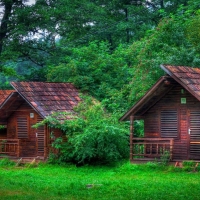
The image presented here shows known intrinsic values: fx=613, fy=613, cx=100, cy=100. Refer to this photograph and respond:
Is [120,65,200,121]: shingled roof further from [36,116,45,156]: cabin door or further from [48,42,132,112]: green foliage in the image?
[36,116,45,156]: cabin door

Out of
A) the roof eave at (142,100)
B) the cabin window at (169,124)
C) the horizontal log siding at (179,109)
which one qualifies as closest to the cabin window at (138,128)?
the roof eave at (142,100)

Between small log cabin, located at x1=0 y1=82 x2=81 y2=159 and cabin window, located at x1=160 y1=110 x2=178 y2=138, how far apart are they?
5.46 meters

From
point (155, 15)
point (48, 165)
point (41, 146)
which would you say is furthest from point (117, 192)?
point (155, 15)

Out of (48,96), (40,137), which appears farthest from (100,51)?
(40,137)

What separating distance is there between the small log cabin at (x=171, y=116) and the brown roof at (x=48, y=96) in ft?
13.6

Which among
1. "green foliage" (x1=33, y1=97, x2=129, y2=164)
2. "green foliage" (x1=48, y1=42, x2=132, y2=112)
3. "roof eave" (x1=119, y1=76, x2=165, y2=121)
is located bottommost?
"green foliage" (x1=33, y1=97, x2=129, y2=164)

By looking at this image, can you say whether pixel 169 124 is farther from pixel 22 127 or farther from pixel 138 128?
pixel 22 127

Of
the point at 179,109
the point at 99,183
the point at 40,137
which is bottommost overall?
the point at 99,183

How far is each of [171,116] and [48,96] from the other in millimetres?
7034

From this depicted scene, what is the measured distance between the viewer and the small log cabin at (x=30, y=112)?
97.5 feet

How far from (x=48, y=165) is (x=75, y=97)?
4.89 m

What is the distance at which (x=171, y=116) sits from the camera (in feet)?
87.4

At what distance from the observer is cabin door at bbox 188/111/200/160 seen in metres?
25.7

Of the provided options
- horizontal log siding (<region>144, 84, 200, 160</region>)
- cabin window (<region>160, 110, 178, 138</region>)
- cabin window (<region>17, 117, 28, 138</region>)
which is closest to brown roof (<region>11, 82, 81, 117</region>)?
cabin window (<region>17, 117, 28, 138</region>)
